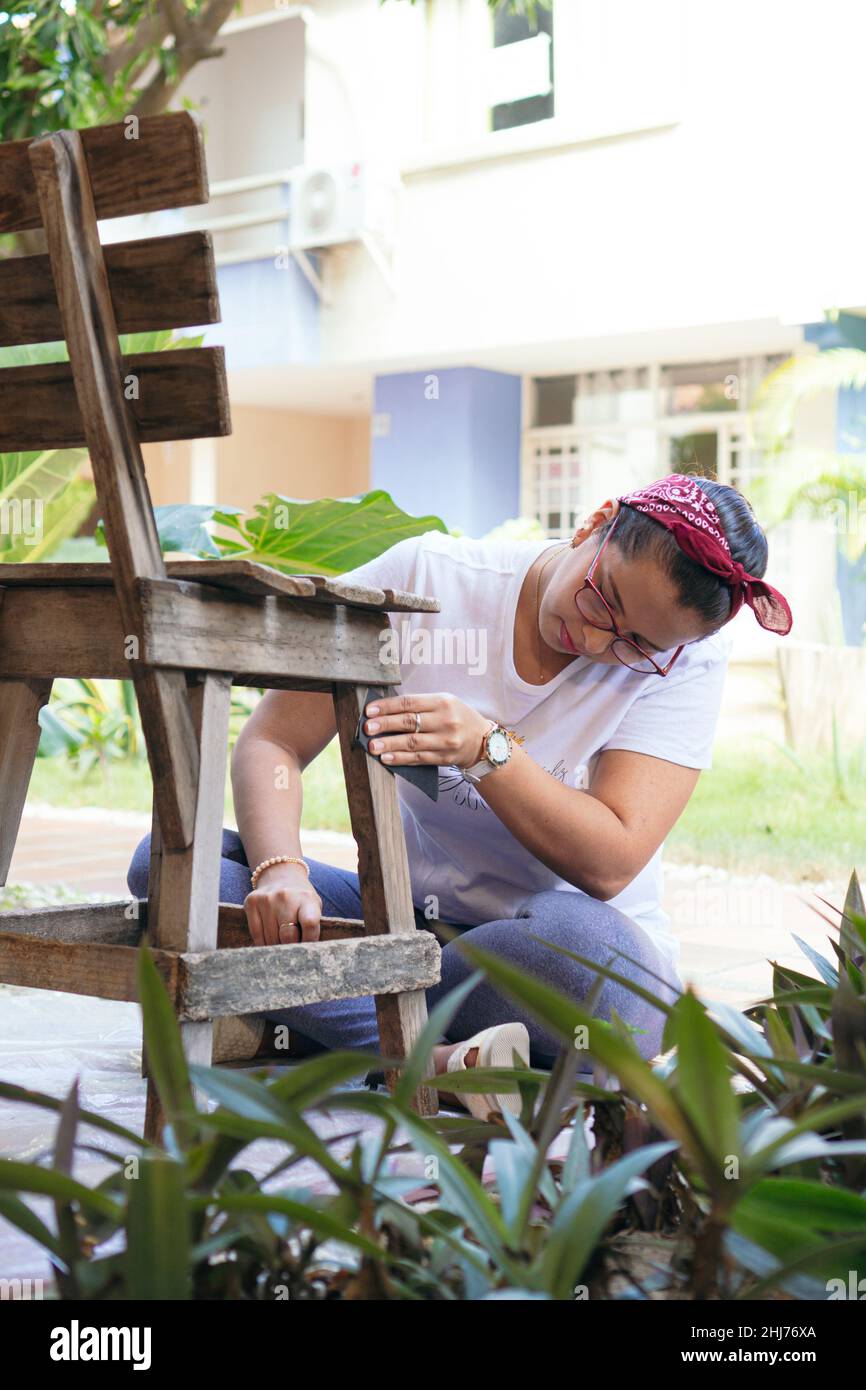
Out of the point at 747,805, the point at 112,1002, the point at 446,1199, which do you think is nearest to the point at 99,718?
the point at 747,805

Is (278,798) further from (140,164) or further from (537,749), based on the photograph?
(140,164)

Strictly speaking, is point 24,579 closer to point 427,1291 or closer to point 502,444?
point 427,1291

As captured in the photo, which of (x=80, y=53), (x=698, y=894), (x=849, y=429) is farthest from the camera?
(x=849, y=429)

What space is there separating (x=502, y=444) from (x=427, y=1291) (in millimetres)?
10404

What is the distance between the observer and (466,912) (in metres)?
2.25

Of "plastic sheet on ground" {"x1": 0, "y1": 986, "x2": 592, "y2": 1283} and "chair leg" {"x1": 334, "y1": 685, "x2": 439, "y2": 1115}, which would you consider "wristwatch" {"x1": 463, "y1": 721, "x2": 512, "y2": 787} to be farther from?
"plastic sheet on ground" {"x1": 0, "y1": 986, "x2": 592, "y2": 1283}

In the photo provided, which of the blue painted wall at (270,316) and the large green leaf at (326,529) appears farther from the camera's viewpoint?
the blue painted wall at (270,316)

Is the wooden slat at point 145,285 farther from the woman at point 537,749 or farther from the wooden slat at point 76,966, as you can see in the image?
the wooden slat at point 76,966

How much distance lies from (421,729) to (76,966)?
47 cm

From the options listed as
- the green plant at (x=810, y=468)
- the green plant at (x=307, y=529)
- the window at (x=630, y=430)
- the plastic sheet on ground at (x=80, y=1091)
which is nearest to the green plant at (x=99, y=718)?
the green plant at (x=307, y=529)

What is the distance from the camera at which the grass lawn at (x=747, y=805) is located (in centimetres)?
504

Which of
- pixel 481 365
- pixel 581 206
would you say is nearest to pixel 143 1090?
pixel 581 206

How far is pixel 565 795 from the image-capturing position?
6.32 ft

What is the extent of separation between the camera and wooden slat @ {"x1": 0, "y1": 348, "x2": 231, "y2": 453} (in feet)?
5.03
